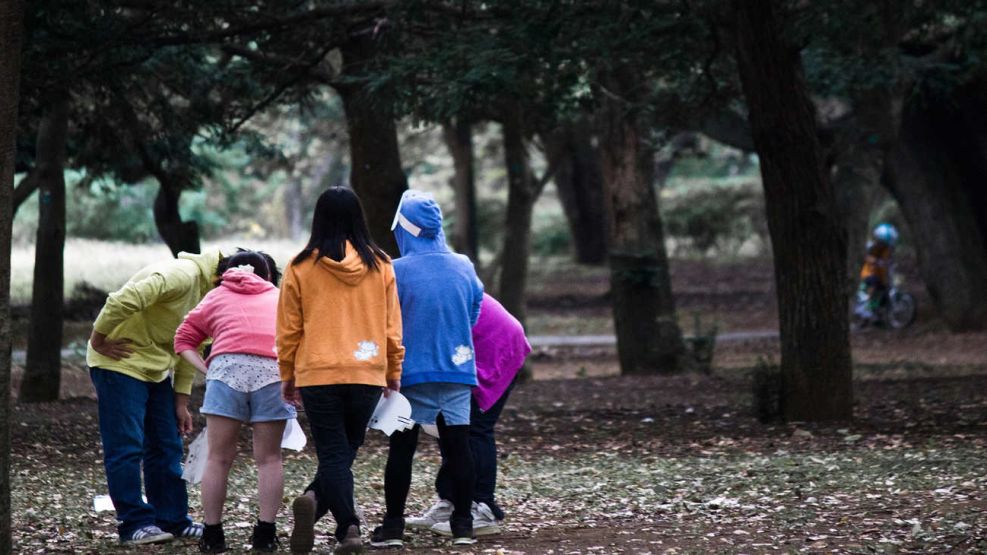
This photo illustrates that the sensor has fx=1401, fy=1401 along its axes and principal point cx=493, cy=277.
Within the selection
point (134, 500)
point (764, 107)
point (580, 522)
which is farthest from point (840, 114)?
point (134, 500)

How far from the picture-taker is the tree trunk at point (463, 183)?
21.1 meters

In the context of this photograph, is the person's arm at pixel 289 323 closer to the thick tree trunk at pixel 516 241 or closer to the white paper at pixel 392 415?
the white paper at pixel 392 415

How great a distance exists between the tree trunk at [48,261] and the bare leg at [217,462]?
26.4ft

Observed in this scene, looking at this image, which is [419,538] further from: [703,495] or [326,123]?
[326,123]

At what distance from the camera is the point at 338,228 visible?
636 cm

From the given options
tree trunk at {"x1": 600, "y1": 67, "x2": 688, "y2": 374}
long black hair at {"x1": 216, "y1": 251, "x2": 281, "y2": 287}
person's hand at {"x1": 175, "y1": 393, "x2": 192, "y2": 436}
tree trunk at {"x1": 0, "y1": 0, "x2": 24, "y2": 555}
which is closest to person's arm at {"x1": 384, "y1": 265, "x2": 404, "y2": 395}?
long black hair at {"x1": 216, "y1": 251, "x2": 281, "y2": 287}

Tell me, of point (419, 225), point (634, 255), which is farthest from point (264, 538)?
point (634, 255)

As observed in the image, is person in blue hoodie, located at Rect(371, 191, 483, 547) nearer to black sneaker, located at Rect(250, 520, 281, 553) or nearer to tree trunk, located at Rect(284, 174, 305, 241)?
black sneaker, located at Rect(250, 520, 281, 553)

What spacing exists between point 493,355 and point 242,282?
143 centimetres

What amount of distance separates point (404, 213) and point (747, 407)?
23.7ft

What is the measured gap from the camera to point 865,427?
11484 mm

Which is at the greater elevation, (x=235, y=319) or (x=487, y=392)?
(x=235, y=319)

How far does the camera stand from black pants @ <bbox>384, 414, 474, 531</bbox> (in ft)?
22.2

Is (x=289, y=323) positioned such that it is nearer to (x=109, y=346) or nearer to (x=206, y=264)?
(x=206, y=264)
